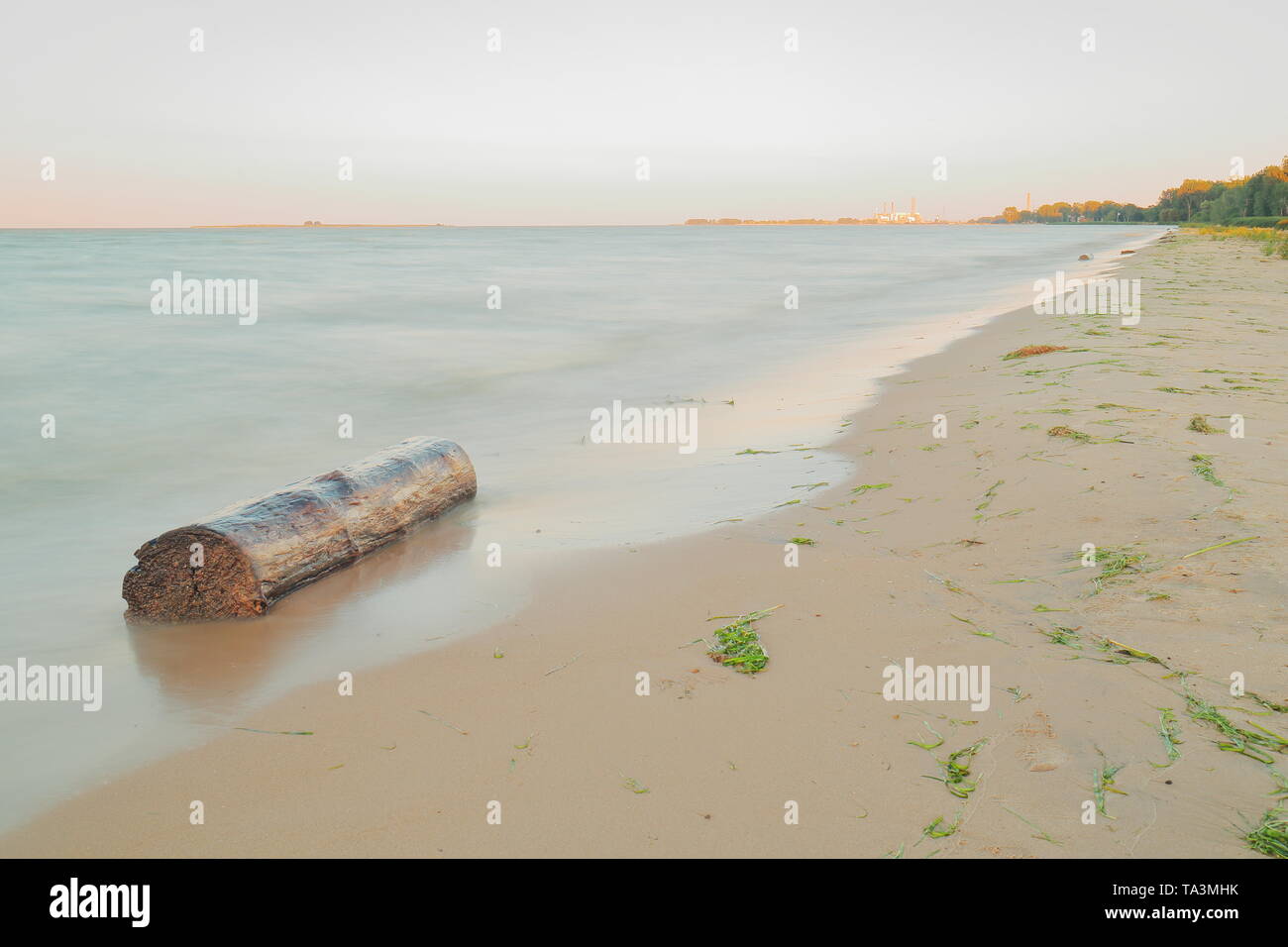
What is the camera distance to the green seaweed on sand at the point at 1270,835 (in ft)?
7.30

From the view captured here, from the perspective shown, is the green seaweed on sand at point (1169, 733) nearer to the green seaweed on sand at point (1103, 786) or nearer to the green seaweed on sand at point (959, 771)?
the green seaweed on sand at point (1103, 786)

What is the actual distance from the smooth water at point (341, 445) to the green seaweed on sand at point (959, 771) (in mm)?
→ 2262

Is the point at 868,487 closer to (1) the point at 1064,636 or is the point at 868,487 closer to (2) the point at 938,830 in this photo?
(1) the point at 1064,636

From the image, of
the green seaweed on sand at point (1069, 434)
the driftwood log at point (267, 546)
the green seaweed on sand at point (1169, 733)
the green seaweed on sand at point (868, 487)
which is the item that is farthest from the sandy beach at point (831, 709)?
the driftwood log at point (267, 546)

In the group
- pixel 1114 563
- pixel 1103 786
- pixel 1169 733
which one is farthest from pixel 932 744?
pixel 1114 563

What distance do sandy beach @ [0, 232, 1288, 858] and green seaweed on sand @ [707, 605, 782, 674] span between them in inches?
2.5

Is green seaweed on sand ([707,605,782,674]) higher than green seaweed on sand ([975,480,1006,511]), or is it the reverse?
green seaweed on sand ([975,480,1006,511])

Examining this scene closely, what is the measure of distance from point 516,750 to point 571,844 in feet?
1.76

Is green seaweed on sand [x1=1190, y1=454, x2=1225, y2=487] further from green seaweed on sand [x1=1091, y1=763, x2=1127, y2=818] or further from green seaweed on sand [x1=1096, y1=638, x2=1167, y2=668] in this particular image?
green seaweed on sand [x1=1091, y1=763, x2=1127, y2=818]

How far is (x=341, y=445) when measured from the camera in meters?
9.15

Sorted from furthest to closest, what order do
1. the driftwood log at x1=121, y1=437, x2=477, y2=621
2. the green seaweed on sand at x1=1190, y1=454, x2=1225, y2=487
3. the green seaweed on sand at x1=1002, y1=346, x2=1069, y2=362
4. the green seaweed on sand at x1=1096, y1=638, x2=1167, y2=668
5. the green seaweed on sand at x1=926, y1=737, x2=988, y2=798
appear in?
the green seaweed on sand at x1=1002, y1=346, x2=1069, y2=362
the green seaweed on sand at x1=1190, y1=454, x2=1225, y2=487
the driftwood log at x1=121, y1=437, x2=477, y2=621
the green seaweed on sand at x1=1096, y1=638, x2=1167, y2=668
the green seaweed on sand at x1=926, y1=737, x2=988, y2=798

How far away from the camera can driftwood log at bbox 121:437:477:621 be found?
167 inches

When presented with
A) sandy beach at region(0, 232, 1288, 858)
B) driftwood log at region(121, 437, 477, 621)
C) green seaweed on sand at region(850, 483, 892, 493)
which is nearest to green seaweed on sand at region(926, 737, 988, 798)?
sandy beach at region(0, 232, 1288, 858)

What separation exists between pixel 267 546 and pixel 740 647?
260 centimetres
